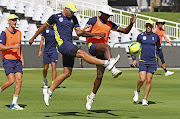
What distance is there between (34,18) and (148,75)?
25593 millimetres

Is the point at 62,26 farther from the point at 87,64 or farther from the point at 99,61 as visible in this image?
the point at 87,64

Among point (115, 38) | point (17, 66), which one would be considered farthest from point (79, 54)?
point (115, 38)

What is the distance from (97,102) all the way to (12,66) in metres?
2.63

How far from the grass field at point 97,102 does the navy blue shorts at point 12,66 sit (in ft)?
2.83

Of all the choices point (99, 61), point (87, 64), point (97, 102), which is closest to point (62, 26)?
point (99, 61)

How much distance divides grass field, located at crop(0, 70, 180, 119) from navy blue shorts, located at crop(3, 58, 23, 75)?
0.86 metres

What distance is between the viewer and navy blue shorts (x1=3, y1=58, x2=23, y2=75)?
1223cm

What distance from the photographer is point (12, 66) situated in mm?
12227

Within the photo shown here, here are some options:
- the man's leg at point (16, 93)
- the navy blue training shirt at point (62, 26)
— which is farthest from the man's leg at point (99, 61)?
the man's leg at point (16, 93)

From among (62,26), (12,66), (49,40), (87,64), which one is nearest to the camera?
(62,26)

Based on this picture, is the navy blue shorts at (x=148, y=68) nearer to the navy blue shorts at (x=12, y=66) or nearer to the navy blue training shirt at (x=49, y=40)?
the navy blue shorts at (x=12, y=66)

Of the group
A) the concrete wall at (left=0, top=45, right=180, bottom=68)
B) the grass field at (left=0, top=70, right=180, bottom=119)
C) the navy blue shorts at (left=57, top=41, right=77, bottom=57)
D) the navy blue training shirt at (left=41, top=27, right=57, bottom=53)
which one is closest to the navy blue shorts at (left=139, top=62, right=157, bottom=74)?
the grass field at (left=0, top=70, right=180, bottom=119)

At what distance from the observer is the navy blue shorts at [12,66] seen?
1223 centimetres

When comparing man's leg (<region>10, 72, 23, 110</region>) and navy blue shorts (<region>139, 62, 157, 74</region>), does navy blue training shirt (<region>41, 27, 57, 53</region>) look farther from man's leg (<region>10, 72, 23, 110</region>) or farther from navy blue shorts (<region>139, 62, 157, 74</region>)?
man's leg (<region>10, 72, 23, 110</region>)
